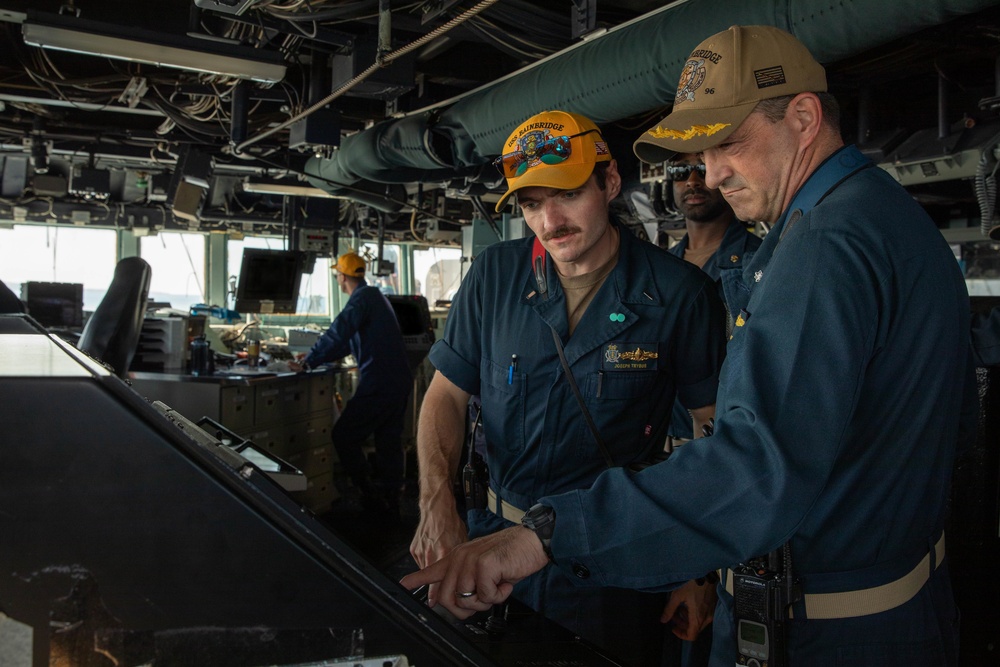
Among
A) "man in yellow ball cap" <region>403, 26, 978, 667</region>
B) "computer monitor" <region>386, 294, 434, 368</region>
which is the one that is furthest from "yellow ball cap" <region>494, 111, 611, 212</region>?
"computer monitor" <region>386, 294, 434, 368</region>

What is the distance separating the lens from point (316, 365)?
5137 mm

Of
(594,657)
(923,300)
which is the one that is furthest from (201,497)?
(923,300)

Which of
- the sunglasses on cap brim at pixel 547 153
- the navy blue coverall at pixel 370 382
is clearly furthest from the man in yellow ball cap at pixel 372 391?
the sunglasses on cap brim at pixel 547 153

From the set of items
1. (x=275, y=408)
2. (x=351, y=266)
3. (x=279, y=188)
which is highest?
(x=279, y=188)

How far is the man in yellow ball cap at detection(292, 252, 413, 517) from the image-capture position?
5.11 meters

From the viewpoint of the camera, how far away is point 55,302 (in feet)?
17.1

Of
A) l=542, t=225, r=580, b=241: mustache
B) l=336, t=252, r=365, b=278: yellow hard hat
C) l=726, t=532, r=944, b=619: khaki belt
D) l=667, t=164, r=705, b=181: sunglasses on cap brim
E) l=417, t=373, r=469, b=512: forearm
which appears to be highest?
l=667, t=164, r=705, b=181: sunglasses on cap brim

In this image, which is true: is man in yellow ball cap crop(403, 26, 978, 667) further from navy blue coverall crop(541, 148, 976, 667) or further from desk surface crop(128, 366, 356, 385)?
desk surface crop(128, 366, 356, 385)

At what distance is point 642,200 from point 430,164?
1147 mm

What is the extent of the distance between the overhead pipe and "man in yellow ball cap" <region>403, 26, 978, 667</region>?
0.76m

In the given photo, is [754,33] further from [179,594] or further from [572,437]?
[179,594]

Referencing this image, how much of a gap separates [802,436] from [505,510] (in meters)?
0.86

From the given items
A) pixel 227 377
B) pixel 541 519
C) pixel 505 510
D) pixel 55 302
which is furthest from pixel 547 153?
pixel 55 302

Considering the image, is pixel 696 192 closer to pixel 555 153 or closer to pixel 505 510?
pixel 555 153
